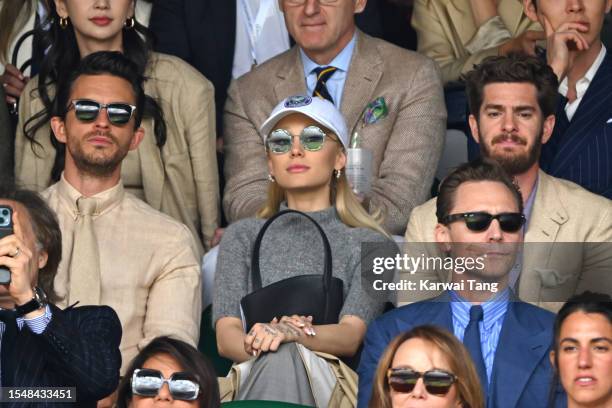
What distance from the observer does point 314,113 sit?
309 inches

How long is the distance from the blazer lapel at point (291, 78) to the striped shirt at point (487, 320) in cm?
203

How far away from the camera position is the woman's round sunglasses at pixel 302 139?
25.8 feet

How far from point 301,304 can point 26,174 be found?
179cm

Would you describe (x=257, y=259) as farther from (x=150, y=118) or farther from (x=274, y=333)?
(x=150, y=118)

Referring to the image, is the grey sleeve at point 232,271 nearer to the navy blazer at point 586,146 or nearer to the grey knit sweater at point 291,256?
the grey knit sweater at point 291,256

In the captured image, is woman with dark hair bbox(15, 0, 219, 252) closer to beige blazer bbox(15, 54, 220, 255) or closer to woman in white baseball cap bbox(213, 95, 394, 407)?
beige blazer bbox(15, 54, 220, 255)

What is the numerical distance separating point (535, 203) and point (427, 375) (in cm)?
178

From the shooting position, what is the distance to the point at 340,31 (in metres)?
8.90

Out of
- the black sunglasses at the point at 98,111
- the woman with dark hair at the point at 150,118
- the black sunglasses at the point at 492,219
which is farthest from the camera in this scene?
the woman with dark hair at the point at 150,118

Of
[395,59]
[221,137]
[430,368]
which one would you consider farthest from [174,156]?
[430,368]

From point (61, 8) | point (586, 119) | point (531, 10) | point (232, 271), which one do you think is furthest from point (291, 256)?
point (531, 10)

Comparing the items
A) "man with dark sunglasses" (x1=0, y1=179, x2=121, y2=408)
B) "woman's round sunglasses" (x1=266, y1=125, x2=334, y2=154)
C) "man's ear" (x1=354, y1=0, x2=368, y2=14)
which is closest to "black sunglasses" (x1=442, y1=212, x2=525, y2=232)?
"woman's round sunglasses" (x1=266, y1=125, x2=334, y2=154)

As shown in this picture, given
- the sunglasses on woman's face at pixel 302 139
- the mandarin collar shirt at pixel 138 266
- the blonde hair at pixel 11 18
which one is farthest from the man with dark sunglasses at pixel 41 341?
the blonde hair at pixel 11 18

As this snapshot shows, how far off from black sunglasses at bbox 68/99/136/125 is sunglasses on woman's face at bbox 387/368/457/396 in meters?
2.22
